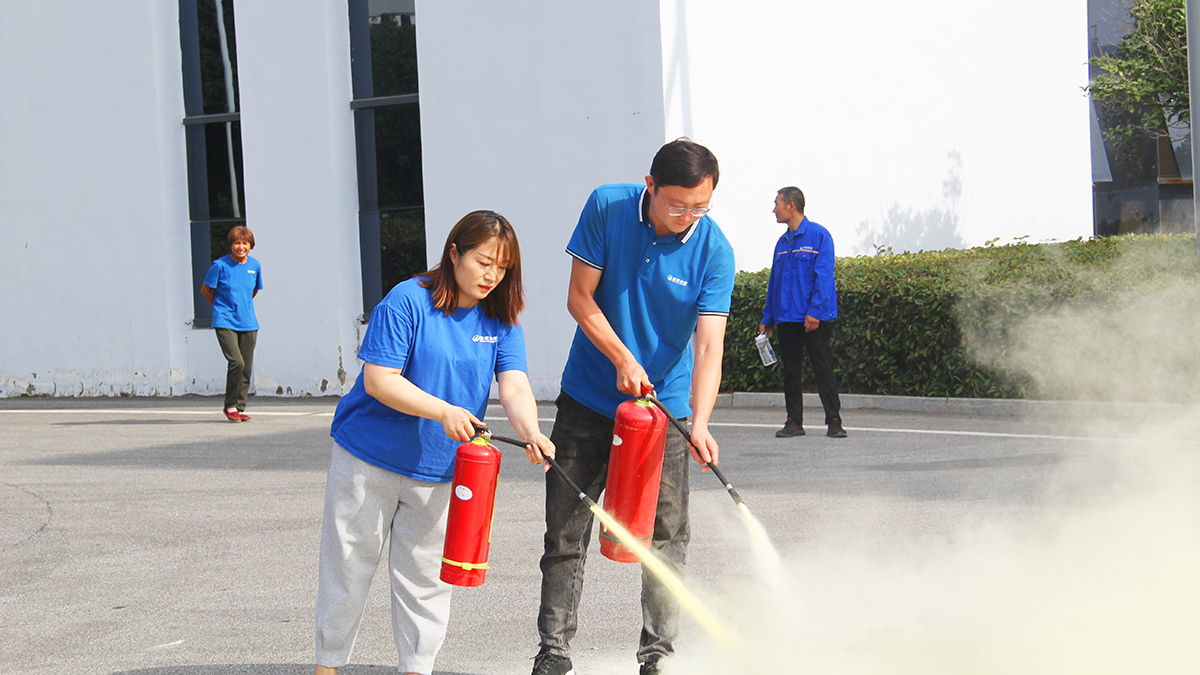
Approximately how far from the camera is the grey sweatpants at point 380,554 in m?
3.37

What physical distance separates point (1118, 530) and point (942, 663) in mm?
1654

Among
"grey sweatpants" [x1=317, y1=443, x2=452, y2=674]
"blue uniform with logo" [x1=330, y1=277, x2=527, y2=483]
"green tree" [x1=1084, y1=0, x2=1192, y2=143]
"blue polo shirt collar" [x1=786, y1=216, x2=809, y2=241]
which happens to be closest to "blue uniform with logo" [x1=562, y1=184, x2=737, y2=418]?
"blue uniform with logo" [x1=330, y1=277, x2=527, y2=483]

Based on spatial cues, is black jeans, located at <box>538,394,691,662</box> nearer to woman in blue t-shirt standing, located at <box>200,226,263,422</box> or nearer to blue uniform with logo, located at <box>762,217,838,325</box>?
blue uniform with logo, located at <box>762,217,838,325</box>

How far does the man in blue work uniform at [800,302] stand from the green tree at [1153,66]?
9.50 metres

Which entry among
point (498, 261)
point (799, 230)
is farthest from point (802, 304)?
point (498, 261)

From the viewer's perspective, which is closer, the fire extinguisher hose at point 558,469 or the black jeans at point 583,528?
the fire extinguisher hose at point 558,469

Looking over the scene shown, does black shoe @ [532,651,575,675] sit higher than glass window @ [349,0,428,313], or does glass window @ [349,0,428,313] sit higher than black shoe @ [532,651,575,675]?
glass window @ [349,0,428,313]

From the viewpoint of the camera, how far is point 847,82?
15.9 m

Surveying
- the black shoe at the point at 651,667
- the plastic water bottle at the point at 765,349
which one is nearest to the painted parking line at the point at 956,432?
the plastic water bottle at the point at 765,349

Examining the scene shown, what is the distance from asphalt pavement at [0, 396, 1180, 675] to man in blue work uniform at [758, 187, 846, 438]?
0.43 meters

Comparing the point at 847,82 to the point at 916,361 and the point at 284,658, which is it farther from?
the point at 284,658

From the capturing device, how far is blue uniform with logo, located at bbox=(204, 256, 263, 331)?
1099 cm

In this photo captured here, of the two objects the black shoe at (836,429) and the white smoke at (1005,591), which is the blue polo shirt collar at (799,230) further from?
the white smoke at (1005,591)

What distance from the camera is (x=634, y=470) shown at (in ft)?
11.8
